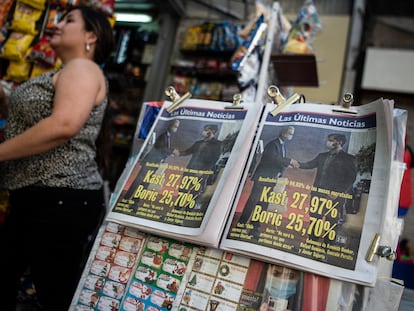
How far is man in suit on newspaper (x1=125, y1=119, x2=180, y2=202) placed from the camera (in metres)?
0.84

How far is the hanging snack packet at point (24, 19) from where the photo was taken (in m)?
2.04

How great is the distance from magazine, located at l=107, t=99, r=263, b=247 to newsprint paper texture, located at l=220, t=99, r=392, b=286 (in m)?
0.04

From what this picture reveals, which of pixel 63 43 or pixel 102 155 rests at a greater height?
pixel 63 43

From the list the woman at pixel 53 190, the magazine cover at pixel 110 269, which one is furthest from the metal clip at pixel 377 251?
the woman at pixel 53 190

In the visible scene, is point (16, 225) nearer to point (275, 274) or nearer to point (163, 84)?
point (275, 274)

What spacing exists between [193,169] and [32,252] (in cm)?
66

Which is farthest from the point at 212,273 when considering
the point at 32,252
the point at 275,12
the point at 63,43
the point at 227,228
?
the point at 275,12

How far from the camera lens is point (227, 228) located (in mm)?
698

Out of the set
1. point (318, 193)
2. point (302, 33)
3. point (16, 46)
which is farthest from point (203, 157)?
point (16, 46)

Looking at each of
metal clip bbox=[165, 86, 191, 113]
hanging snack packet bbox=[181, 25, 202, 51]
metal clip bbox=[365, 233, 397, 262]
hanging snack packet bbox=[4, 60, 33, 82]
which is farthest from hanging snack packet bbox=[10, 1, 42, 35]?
hanging snack packet bbox=[181, 25, 202, 51]

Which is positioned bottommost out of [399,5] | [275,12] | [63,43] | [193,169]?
[193,169]

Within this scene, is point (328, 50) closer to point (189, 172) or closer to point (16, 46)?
point (16, 46)

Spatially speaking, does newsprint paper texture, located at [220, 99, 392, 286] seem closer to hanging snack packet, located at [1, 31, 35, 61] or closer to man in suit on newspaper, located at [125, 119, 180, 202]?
man in suit on newspaper, located at [125, 119, 180, 202]

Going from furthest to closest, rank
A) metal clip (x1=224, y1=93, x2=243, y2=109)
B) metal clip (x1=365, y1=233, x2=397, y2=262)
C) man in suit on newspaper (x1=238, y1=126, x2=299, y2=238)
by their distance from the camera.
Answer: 1. metal clip (x1=224, y1=93, x2=243, y2=109)
2. man in suit on newspaper (x1=238, y1=126, x2=299, y2=238)
3. metal clip (x1=365, y1=233, x2=397, y2=262)
